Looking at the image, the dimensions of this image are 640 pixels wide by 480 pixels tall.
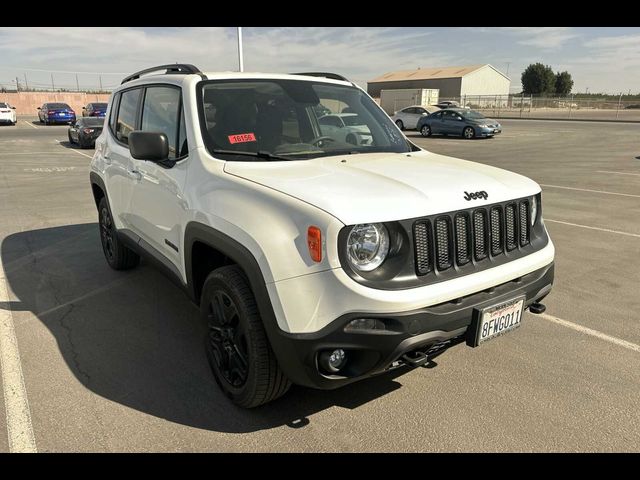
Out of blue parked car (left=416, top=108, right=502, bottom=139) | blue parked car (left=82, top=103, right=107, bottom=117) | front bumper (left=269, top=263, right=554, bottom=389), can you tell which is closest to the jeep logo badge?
front bumper (left=269, top=263, right=554, bottom=389)

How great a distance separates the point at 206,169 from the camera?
2.98 m

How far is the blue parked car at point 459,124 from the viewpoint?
22.4 metres

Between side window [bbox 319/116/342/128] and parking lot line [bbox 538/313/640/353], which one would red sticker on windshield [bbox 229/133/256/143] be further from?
parking lot line [bbox 538/313/640/353]

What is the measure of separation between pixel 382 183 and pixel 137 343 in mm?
2297

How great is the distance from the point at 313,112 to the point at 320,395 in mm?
A: 2029

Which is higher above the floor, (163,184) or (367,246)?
(163,184)

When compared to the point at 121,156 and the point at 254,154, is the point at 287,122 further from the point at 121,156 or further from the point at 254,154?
the point at 121,156

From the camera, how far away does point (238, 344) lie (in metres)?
2.82

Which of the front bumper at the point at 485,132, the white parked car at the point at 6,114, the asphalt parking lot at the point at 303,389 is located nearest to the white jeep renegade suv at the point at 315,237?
the asphalt parking lot at the point at 303,389

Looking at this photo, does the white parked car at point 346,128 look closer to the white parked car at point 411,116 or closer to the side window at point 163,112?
the side window at point 163,112

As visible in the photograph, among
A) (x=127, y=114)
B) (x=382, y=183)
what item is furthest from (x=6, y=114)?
(x=382, y=183)

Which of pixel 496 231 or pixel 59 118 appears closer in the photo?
pixel 496 231

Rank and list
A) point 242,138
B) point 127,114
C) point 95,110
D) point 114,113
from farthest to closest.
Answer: point 95,110, point 114,113, point 127,114, point 242,138
